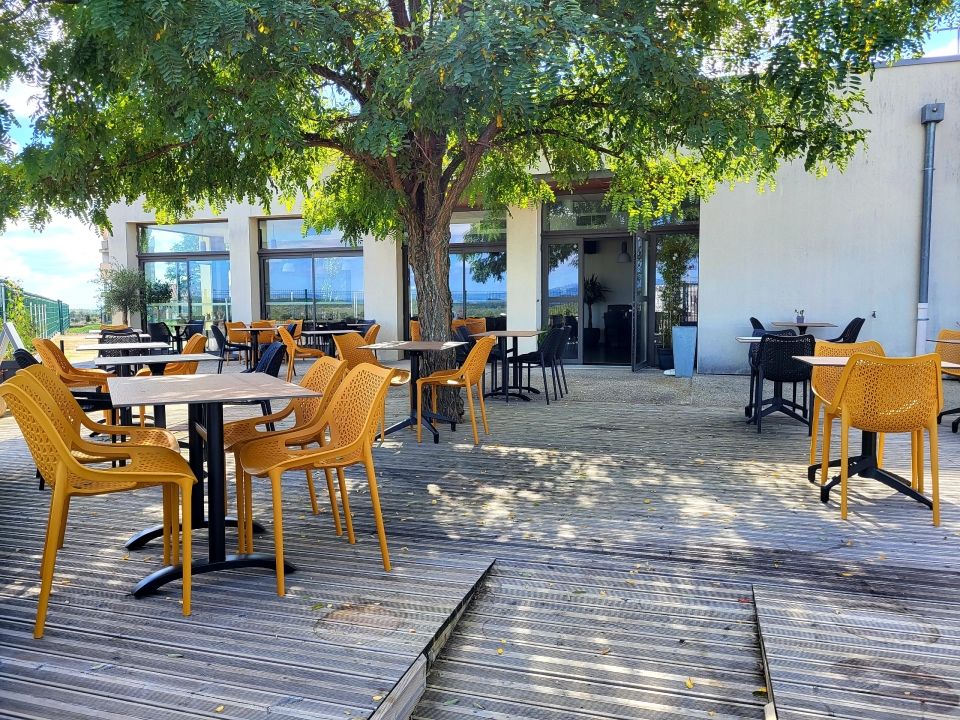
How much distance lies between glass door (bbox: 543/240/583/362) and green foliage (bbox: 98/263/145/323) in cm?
886

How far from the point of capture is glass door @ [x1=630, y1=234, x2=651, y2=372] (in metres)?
11.0

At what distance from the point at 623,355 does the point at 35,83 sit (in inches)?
383

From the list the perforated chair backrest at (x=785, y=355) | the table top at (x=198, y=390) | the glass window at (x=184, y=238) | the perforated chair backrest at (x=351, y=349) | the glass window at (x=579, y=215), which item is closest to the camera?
the table top at (x=198, y=390)

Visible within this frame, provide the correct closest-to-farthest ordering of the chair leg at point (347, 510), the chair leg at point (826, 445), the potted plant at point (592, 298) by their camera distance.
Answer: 1. the chair leg at point (347, 510)
2. the chair leg at point (826, 445)
3. the potted plant at point (592, 298)

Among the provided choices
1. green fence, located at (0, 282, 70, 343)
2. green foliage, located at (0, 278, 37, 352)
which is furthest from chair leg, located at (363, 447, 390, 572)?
green foliage, located at (0, 278, 37, 352)

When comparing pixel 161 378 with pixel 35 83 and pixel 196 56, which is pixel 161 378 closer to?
pixel 196 56

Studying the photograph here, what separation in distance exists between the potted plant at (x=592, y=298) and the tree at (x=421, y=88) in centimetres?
558

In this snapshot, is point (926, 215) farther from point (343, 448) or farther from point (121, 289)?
point (121, 289)

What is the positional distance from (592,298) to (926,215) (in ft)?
17.7

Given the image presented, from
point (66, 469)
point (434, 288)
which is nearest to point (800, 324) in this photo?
point (434, 288)

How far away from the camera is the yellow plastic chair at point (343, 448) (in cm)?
261

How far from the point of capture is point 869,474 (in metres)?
4.03

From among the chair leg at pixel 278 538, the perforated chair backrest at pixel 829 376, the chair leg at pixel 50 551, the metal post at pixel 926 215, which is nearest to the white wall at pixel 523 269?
the metal post at pixel 926 215

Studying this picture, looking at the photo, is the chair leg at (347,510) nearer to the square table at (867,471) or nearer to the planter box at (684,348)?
the square table at (867,471)
